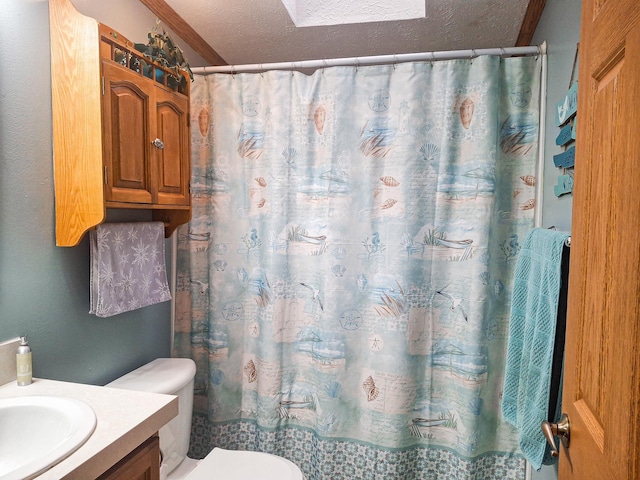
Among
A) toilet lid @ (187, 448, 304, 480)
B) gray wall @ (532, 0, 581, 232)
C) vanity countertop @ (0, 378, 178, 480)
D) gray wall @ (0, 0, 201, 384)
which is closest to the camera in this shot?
vanity countertop @ (0, 378, 178, 480)

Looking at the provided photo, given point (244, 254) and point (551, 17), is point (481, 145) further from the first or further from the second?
point (244, 254)

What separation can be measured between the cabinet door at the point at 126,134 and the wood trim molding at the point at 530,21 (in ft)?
5.37

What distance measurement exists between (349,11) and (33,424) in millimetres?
2037

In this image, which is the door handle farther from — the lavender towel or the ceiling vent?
the ceiling vent

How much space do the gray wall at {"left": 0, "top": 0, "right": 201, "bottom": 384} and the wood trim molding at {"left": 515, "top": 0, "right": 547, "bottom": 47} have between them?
1.77 m

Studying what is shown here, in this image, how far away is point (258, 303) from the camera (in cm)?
211

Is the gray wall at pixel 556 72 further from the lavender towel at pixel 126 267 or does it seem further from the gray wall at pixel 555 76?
the lavender towel at pixel 126 267

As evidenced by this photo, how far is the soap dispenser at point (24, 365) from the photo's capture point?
1.23 meters

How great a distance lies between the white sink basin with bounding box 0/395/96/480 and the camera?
3.41 ft

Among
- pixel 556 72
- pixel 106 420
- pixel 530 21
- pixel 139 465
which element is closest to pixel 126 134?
pixel 106 420

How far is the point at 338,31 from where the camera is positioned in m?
2.14

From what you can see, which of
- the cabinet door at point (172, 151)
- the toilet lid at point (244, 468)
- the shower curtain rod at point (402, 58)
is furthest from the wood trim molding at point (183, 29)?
the toilet lid at point (244, 468)

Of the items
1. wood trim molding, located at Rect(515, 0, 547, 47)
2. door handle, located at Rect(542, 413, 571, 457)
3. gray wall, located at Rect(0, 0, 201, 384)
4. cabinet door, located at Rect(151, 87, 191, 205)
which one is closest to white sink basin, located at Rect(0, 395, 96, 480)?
gray wall, located at Rect(0, 0, 201, 384)

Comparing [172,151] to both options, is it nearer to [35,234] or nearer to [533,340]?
[35,234]
